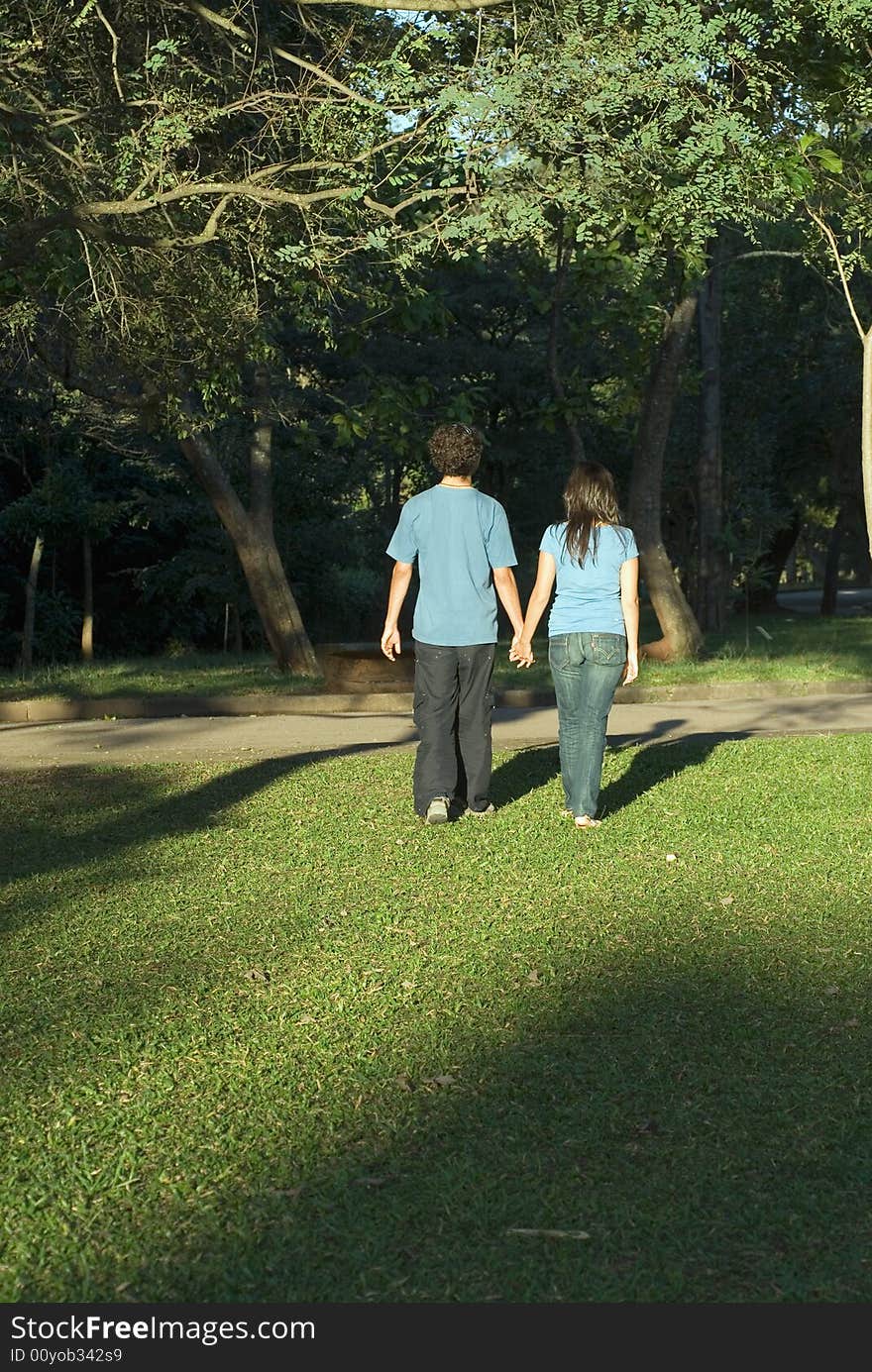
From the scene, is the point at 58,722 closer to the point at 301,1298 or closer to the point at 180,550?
the point at 301,1298

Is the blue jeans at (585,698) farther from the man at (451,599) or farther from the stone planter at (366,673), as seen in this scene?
the stone planter at (366,673)

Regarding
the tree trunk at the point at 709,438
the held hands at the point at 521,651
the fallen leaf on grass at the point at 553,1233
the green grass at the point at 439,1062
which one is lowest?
the fallen leaf on grass at the point at 553,1233

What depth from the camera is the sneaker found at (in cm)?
925

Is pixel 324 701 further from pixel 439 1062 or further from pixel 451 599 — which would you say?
pixel 439 1062

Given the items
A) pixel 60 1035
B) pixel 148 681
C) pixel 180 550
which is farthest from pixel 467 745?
pixel 180 550

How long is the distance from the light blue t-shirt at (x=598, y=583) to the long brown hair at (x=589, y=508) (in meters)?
0.03

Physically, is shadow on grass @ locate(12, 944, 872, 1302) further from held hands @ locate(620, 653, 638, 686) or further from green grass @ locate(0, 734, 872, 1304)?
held hands @ locate(620, 653, 638, 686)

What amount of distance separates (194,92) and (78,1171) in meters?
11.7

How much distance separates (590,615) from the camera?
29.8 feet

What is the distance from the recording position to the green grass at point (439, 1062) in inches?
146

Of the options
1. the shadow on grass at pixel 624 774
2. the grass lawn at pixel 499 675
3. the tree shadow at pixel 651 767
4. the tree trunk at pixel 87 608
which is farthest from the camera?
the tree trunk at pixel 87 608

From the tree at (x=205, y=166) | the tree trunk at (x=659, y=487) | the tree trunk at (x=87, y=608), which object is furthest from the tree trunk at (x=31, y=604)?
the tree at (x=205, y=166)

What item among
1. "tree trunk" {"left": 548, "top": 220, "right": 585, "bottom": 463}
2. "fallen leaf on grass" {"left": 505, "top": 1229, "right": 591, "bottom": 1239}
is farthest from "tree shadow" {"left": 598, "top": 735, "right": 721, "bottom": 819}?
"tree trunk" {"left": 548, "top": 220, "right": 585, "bottom": 463}

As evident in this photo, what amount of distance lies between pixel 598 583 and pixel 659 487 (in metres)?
14.9
